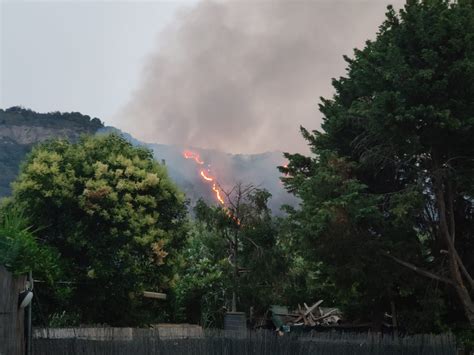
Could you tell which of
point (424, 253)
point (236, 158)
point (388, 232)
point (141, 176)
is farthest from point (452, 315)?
point (236, 158)

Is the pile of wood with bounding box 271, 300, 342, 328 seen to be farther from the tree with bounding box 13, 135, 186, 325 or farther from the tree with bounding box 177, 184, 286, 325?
the tree with bounding box 13, 135, 186, 325

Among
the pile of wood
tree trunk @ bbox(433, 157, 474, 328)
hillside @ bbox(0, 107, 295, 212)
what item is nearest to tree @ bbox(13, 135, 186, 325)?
the pile of wood

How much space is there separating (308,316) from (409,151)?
9309mm

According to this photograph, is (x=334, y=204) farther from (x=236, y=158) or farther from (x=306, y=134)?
(x=236, y=158)

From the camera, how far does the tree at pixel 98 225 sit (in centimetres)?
1838

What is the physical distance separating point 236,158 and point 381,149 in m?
80.0

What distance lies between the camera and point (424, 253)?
63.8ft

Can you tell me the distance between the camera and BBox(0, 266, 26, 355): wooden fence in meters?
9.70

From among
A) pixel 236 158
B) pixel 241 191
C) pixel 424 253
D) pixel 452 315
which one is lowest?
pixel 452 315

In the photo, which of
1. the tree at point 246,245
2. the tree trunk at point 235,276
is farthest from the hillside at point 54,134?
the tree trunk at point 235,276

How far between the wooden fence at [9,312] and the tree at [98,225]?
7.25 m

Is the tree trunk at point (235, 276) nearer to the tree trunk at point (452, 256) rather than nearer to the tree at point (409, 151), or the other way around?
the tree at point (409, 151)

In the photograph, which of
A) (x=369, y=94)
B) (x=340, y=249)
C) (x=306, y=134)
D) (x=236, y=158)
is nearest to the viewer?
(x=340, y=249)

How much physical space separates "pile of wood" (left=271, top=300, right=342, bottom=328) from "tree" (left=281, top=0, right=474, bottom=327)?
4995 mm
